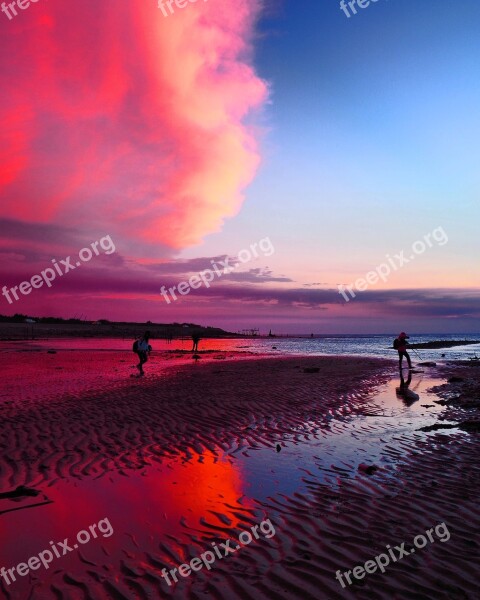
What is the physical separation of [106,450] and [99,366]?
70.3 ft

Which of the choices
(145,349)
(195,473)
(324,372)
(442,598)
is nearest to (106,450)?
(195,473)

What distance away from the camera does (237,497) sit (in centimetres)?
723

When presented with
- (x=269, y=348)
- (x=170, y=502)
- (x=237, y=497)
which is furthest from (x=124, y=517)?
(x=269, y=348)

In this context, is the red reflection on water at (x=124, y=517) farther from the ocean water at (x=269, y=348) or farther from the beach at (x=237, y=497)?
the ocean water at (x=269, y=348)

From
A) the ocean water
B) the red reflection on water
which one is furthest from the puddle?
the ocean water

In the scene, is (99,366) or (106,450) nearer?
(106,450)

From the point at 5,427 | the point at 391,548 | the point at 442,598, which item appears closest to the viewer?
the point at 442,598

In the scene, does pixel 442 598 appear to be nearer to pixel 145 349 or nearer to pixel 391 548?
pixel 391 548

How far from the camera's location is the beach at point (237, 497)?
4848 mm

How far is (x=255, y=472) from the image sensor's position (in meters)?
8.50

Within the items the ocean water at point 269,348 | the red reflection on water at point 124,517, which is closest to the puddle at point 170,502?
the red reflection on water at point 124,517

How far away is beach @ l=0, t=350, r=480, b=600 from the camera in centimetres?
485

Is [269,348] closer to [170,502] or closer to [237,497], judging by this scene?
[237,497]

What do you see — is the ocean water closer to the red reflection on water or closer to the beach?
the beach
